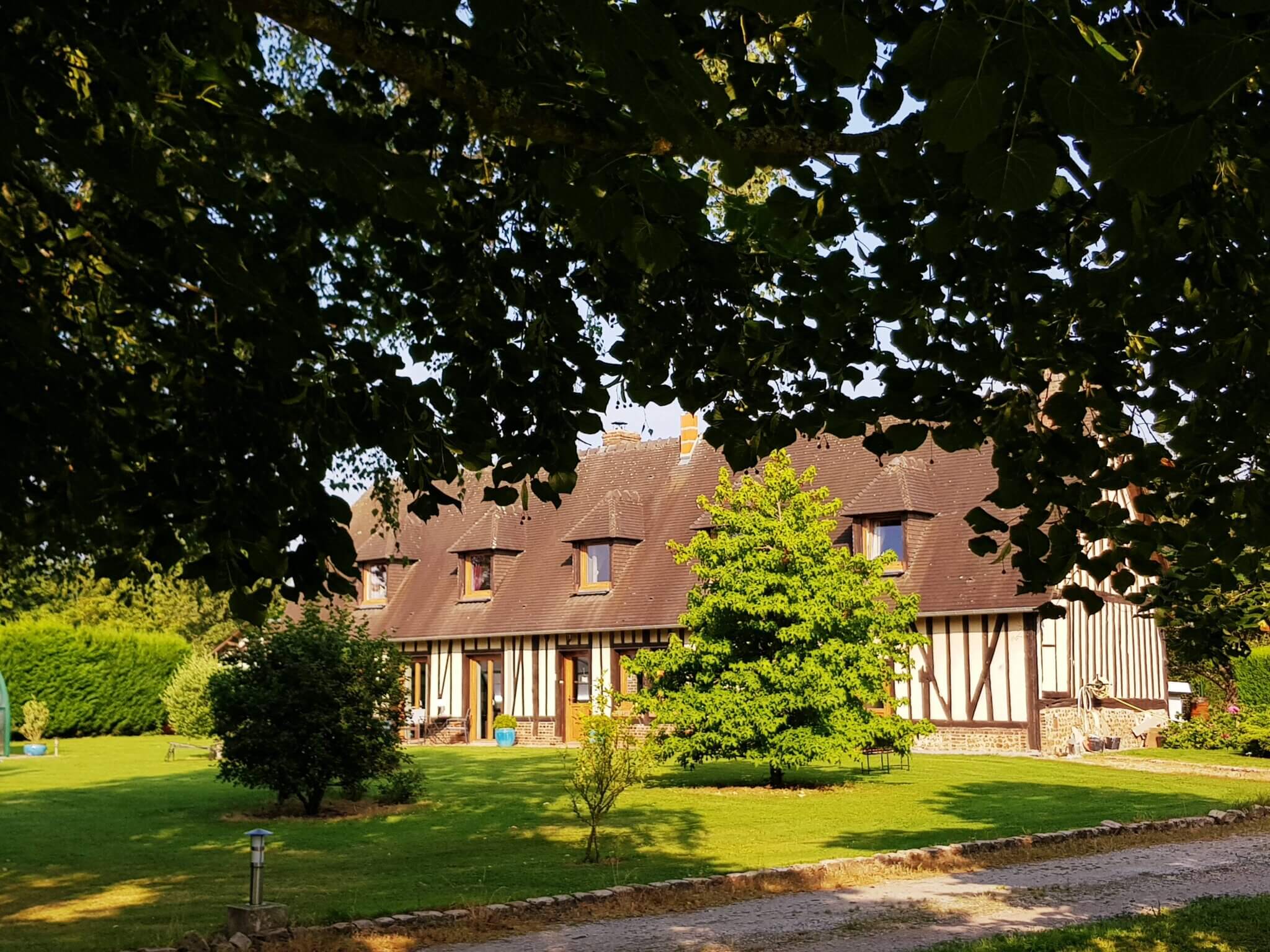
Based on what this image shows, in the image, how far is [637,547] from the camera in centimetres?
3206

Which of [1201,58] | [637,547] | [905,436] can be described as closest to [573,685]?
[637,547]

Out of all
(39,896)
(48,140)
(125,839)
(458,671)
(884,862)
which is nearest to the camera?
(48,140)

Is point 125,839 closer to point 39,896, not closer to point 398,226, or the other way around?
point 39,896

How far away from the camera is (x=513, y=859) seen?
12750 millimetres

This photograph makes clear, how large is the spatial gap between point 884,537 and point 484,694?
36.9 ft

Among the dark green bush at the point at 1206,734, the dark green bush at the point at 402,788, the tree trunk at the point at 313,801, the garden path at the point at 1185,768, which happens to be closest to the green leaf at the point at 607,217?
the tree trunk at the point at 313,801

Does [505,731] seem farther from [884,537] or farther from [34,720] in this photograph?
[34,720]

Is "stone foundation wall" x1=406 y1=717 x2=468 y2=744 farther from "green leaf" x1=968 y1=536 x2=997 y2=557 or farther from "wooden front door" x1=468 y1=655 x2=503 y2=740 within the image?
"green leaf" x1=968 y1=536 x2=997 y2=557

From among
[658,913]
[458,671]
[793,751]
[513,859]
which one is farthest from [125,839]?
[458,671]

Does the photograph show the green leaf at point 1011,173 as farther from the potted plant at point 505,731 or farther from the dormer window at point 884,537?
the potted plant at point 505,731

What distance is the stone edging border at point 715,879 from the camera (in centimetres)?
867

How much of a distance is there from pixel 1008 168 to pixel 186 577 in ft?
11.2

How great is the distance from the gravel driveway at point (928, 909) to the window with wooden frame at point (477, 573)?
2293 centimetres

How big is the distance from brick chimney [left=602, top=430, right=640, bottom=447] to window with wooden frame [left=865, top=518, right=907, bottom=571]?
9.42 metres
